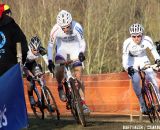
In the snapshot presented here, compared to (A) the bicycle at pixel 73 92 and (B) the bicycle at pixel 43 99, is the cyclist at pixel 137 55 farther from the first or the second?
(B) the bicycle at pixel 43 99

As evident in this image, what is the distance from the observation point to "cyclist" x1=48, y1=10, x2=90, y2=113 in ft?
41.1

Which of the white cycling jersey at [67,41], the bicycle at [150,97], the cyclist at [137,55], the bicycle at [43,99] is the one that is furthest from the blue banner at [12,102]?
the bicycle at [43,99]

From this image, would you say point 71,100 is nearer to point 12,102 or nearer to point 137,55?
point 137,55

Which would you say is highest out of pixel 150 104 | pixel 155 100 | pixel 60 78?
pixel 60 78

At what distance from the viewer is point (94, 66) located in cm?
2584

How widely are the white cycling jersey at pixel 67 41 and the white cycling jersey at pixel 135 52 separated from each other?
1.16 m

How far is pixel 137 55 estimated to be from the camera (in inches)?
560

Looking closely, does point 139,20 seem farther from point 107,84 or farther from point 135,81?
point 135,81

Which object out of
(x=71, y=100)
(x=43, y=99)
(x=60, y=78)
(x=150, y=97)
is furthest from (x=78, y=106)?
(x=43, y=99)

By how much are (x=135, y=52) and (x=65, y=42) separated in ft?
5.92

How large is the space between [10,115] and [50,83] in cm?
882

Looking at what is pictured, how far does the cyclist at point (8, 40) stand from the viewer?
10.5 m

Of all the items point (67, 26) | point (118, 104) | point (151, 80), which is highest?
point (67, 26)

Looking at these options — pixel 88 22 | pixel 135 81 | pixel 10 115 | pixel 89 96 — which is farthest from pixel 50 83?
pixel 10 115
